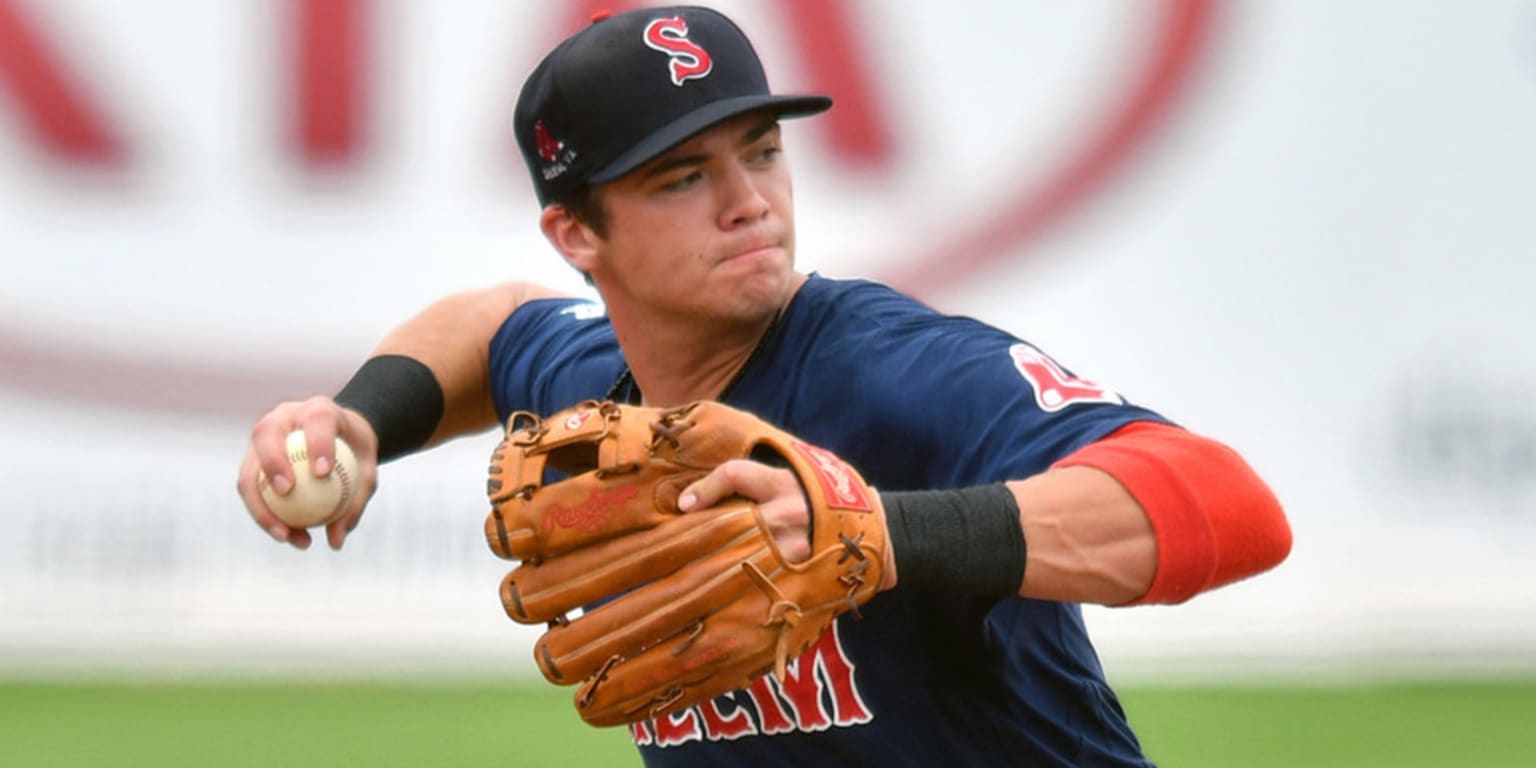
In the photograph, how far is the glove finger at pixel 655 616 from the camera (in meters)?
2.22

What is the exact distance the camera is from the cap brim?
2.75 metres

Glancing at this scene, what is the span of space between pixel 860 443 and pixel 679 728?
576 mm

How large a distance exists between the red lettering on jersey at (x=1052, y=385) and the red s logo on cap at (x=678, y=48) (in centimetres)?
65

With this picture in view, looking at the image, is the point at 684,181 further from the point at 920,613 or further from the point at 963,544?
the point at 963,544

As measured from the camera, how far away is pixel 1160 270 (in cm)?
664

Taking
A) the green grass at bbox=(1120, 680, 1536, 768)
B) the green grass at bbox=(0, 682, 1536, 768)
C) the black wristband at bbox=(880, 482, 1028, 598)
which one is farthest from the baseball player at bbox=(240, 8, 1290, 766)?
the green grass at bbox=(1120, 680, 1536, 768)

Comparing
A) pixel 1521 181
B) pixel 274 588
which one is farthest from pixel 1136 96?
pixel 274 588

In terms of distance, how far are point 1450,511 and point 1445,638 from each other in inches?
17.7

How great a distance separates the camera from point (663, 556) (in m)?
2.30

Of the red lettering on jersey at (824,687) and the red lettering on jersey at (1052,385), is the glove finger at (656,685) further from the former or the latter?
the red lettering on jersey at (1052,385)

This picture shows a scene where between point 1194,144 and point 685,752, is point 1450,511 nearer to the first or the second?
point 1194,144

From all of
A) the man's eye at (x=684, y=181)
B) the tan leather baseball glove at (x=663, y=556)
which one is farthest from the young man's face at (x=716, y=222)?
the tan leather baseball glove at (x=663, y=556)

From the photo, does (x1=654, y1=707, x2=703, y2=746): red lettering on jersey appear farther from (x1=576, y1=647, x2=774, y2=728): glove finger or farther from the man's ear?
the man's ear

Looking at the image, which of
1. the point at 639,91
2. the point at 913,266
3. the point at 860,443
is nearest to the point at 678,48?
the point at 639,91
